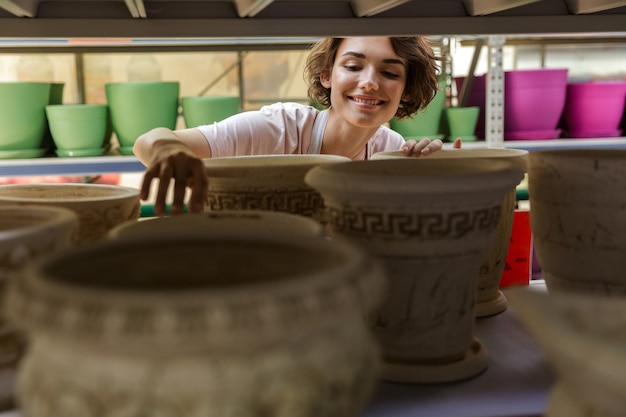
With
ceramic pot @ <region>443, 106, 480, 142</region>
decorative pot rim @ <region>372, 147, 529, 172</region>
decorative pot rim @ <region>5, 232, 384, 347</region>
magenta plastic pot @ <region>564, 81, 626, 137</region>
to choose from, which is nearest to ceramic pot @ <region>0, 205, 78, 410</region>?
decorative pot rim @ <region>5, 232, 384, 347</region>

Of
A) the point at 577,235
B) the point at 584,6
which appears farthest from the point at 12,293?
the point at 584,6

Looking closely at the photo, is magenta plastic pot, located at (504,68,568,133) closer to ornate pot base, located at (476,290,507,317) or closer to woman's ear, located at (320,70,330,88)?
woman's ear, located at (320,70,330,88)

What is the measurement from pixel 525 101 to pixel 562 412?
189 cm

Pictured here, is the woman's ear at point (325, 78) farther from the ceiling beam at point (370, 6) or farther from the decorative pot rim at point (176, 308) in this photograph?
the decorative pot rim at point (176, 308)

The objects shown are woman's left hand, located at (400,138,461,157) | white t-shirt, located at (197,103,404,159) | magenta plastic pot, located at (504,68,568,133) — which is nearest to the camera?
woman's left hand, located at (400,138,461,157)

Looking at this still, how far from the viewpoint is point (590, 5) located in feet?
3.49

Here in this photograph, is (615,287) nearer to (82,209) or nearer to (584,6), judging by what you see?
(584,6)

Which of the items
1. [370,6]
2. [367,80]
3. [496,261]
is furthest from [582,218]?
[367,80]

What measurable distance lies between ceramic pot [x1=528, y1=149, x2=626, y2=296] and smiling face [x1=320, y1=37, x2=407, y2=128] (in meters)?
0.84

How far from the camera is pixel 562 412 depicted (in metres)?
0.58

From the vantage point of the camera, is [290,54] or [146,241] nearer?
[146,241]

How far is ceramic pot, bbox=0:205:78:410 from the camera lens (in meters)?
0.60

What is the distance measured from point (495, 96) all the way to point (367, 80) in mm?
746

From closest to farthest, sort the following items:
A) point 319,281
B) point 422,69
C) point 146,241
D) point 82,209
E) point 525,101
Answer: point 319,281
point 146,241
point 82,209
point 422,69
point 525,101
